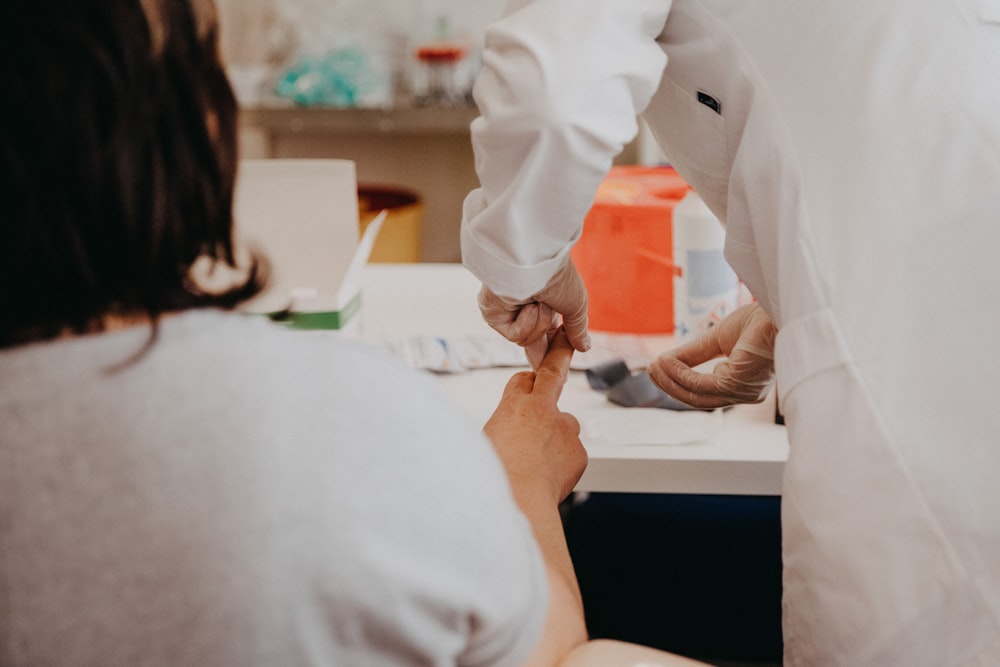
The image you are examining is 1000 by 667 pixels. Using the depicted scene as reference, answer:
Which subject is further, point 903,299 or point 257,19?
point 257,19

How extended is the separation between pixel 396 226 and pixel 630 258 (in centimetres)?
143

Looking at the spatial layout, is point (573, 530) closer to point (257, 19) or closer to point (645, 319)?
point (645, 319)

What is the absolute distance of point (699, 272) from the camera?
134 centimetres

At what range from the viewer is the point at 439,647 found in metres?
0.50

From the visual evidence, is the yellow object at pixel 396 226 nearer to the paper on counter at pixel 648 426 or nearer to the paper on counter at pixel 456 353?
the paper on counter at pixel 456 353

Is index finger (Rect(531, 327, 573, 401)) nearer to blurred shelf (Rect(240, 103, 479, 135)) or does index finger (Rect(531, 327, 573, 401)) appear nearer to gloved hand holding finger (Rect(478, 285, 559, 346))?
gloved hand holding finger (Rect(478, 285, 559, 346))

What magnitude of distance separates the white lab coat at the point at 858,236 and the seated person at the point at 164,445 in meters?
0.34

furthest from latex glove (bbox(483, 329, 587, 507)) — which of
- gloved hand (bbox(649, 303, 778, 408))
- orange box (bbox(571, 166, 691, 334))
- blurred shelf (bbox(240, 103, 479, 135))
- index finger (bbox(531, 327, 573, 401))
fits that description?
blurred shelf (bbox(240, 103, 479, 135))

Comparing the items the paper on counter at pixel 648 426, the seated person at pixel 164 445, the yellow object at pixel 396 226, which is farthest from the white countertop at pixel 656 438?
the yellow object at pixel 396 226

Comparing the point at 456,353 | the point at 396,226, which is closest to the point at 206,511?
the point at 456,353

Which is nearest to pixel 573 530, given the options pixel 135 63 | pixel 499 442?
pixel 499 442

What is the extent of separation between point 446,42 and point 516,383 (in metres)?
2.33

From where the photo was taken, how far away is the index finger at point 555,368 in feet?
3.57

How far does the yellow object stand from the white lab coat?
6.00ft
